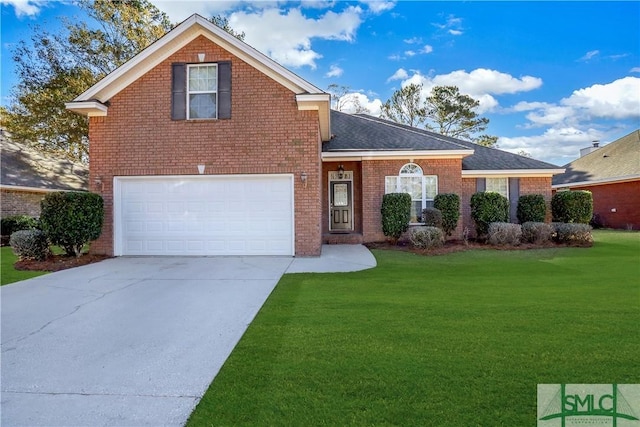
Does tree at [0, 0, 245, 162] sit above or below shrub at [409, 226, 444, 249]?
above

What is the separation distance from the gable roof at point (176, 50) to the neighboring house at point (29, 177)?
8656 millimetres

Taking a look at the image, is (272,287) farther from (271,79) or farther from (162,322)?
(271,79)

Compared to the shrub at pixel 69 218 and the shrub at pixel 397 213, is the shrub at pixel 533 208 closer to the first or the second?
the shrub at pixel 397 213

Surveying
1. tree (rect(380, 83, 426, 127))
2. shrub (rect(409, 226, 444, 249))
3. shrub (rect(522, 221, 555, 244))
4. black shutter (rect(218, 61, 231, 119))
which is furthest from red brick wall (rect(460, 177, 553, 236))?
tree (rect(380, 83, 426, 127))

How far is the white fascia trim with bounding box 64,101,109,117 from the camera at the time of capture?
387 inches

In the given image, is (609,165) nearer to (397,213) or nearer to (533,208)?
(533,208)

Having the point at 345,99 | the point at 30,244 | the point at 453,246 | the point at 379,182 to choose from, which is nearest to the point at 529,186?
the point at 453,246

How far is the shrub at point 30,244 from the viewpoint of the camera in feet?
29.3

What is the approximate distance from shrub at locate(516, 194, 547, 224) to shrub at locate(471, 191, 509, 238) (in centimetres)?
130

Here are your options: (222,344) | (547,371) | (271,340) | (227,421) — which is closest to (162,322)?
(222,344)

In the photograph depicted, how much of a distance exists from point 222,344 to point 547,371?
3.08 m

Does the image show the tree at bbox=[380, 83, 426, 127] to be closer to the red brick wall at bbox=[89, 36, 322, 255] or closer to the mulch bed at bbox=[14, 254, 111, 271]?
the red brick wall at bbox=[89, 36, 322, 255]

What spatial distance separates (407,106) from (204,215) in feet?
89.3

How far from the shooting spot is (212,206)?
10148 millimetres
